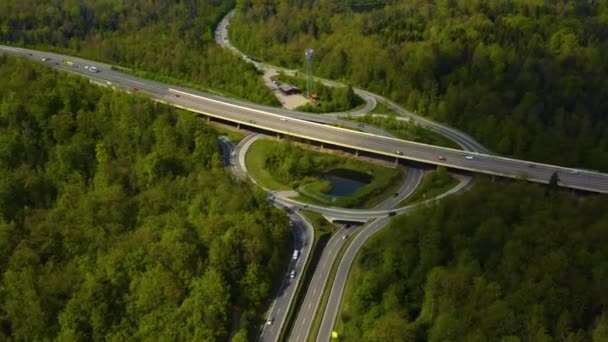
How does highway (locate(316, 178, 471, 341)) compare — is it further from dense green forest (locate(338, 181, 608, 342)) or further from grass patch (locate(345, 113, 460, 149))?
grass patch (locate(345, 113, 460, 149))

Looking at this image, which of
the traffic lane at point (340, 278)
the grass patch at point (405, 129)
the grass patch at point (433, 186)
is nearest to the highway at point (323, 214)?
the traffic lane at point (340, 278)

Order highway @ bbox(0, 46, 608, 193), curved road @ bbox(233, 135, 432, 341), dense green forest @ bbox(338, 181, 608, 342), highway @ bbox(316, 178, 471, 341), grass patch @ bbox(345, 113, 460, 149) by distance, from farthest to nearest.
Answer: grass patch @ bbox(345, 113, 460, 149)
highway @ bbox(0, 46, 608, 193)
curved road @ bbox(233, 135, 432, 341)
highway @ bbox(316, 178, 471, 341)
dense green forest @ bbox(338, 181, 608, 342)

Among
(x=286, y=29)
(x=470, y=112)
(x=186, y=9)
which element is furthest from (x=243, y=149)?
(x=186, y=9)

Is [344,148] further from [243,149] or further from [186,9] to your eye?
[186,9]

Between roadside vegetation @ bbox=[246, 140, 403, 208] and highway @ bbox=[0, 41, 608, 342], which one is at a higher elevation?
highway @ bbox=[0, 41, 608, 342]

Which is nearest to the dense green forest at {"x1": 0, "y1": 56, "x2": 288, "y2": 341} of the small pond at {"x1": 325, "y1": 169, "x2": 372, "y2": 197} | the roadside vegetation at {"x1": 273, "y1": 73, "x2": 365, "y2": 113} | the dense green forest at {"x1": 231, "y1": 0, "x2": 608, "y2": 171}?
the small pond at {"x1": 325, "y1": 169, "x2": 372, "y2": 197}

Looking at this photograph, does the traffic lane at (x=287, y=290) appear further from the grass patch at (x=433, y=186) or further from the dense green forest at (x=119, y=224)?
the grass patch at (x=433, y=186)
